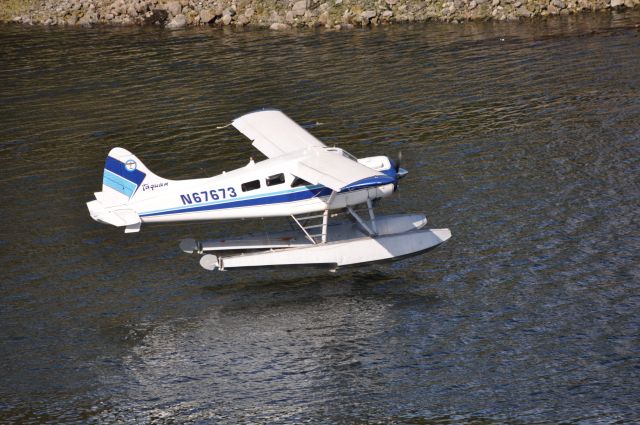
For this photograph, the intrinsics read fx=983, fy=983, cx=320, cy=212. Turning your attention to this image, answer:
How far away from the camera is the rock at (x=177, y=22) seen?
60.2 m

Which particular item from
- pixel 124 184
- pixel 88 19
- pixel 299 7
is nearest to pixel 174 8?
pixel 88 19

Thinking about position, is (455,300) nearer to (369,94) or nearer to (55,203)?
(55,203)

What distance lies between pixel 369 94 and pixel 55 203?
16827 millimetres

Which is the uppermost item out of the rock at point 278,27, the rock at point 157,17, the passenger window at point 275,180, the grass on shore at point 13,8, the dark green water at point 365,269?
the grass on shore at point 13,8

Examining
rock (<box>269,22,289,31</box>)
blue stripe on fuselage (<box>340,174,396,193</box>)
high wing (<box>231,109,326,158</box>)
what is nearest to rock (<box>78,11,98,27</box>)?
rock (<box>269,22,289,31</box>)

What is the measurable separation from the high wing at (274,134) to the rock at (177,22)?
99.1ft

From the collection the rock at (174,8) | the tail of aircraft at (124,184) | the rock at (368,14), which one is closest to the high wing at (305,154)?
the tail of aircraft at (124,184)

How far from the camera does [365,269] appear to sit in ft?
92.5

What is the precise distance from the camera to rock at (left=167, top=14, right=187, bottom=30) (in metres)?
60.2

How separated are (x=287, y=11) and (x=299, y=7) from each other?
78cm

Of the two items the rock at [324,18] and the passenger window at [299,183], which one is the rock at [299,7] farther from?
the passenger window at [299,183]

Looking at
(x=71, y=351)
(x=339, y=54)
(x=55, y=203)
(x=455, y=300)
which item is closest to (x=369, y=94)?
(x=339, y=54)

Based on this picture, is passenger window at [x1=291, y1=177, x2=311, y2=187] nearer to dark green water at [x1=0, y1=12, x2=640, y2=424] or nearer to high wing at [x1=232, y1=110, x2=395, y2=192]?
high wing at [x1=232, y1=110, x2=395, y2=192]

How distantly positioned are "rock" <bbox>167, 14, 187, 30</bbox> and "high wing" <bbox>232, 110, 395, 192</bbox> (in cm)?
3023
